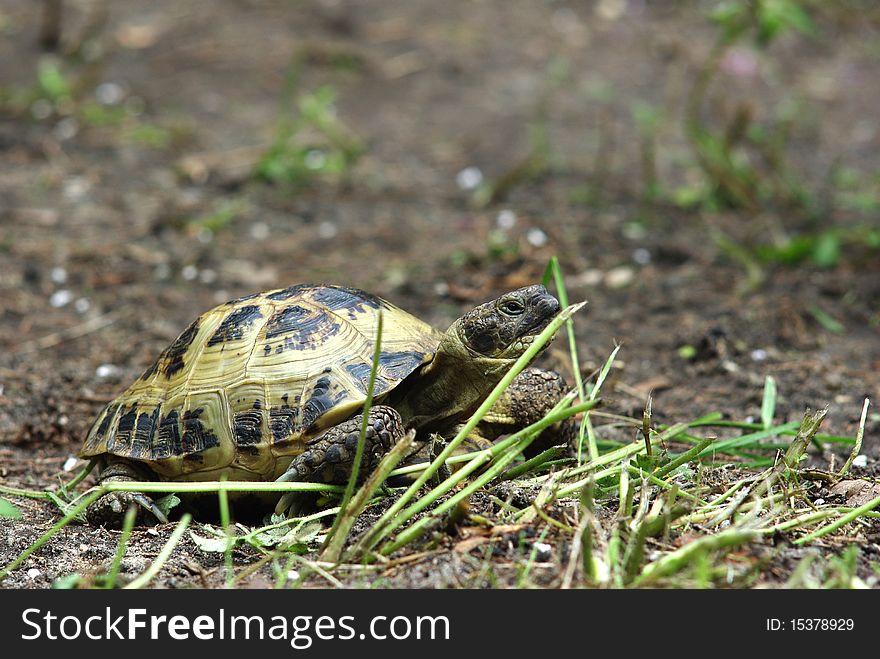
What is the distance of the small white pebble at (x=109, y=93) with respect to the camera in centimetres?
806

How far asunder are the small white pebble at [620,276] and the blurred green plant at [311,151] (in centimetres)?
253

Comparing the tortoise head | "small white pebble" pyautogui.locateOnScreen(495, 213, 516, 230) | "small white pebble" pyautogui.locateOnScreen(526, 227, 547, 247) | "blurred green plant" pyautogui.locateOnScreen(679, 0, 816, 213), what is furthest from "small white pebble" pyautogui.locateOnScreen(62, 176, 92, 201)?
the tortoise head

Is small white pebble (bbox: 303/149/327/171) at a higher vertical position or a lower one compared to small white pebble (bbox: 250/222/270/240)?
higher

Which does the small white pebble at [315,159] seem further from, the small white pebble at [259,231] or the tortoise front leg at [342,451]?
the tortoise front leg at [342,451]

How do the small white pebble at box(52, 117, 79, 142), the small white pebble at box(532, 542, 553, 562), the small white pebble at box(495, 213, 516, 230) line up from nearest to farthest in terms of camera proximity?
the small white pebble at box(532, 542, 553, 562) → the small white pebble at box(495, 213, 516, 230) → the small white pebble at box(52, 117, 79, 142)

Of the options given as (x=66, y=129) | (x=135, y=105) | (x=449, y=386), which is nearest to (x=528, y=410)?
(x=449, y=386)

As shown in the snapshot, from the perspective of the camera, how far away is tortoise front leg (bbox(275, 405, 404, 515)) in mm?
2734

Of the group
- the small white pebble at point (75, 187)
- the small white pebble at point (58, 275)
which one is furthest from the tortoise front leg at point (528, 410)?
the small white pebble at point (75, 187)

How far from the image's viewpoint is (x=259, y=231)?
247 inches

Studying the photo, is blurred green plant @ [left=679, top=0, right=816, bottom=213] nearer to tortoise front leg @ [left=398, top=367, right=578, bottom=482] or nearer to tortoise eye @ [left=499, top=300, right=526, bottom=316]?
tortoise front leg @ [left=398, top=367, right=578, bottom=482]

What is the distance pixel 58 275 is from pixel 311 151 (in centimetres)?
246

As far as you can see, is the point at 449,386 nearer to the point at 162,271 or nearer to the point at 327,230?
the point at 162,271

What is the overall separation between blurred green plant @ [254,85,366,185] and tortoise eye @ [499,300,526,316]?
4204mm
